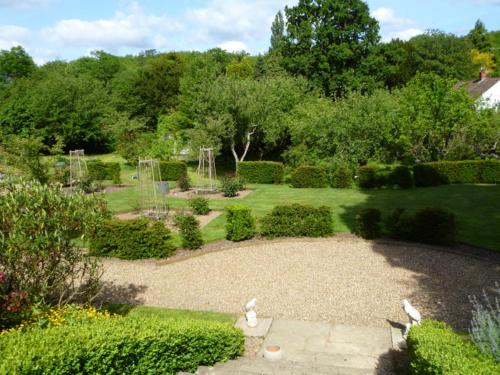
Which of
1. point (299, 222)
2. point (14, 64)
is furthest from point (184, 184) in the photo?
point (14, 64)

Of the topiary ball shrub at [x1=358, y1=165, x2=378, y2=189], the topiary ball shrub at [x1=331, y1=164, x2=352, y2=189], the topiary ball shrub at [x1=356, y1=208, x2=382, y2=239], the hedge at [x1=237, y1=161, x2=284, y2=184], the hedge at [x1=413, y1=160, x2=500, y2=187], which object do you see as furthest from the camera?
the hedge at [x1=237, y1=161, x2=284, y2=184]

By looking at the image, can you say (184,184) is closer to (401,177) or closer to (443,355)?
(401,177)

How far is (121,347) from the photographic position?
5637mm

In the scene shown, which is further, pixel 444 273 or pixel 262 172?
pixel 262 172

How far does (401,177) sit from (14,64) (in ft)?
206

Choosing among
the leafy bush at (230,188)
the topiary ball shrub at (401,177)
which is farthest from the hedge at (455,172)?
the leafy bush at (230,188)

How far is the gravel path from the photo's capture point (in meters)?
9.13

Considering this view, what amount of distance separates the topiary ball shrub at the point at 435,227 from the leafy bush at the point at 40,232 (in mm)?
9244

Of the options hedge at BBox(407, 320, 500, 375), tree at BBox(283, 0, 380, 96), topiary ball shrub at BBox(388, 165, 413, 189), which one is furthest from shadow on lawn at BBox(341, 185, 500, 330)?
tree at BBox(283, 0, 380, 96)

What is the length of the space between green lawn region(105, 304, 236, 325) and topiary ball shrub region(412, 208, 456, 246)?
22.4 ft

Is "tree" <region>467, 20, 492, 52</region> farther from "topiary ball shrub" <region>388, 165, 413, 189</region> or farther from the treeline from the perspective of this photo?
"topiary ball shrub" <region>388, 165, 413, 189</region>

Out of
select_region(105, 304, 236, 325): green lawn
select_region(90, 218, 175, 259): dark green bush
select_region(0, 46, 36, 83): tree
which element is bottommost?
select_region(105, 304, 236, 325): green lawn

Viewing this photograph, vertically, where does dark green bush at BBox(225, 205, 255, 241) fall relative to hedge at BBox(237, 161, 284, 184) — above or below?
below

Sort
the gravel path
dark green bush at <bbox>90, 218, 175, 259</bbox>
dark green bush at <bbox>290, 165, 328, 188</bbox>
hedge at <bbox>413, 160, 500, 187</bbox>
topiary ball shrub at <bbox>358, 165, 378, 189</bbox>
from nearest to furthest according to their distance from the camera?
the gravel path < dark green bush at <bbox>90, 218, 175, 259</bbox> < hedge at <bbox>413, 160, 500, 187</bbox> < topiary ball shrub at <bbox>358, 165, 378, 189</bbox> < dark green bush at <bbox>290, 165, 328, 188</bbox>
